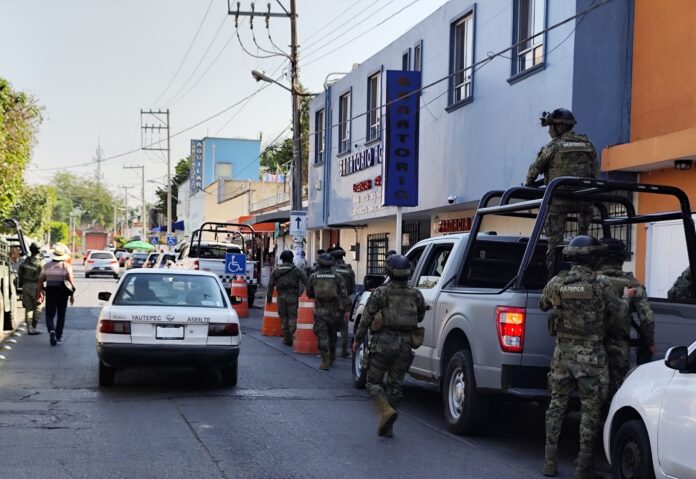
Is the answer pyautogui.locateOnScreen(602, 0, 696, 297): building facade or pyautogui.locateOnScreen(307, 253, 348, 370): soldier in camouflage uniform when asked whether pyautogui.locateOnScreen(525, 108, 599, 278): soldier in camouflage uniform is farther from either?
pyautogui.locateOnScreen(307, 253, 348, 370): soldier in camouflage uniform

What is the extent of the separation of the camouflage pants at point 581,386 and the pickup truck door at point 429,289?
2368 millimetres

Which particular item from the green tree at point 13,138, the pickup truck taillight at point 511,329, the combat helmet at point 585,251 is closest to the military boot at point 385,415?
the pickup truck taillight at point 511,329

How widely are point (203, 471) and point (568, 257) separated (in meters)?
3.32

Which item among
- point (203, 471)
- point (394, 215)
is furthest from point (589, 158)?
point (394, 215)

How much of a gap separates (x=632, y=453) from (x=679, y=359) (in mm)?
961

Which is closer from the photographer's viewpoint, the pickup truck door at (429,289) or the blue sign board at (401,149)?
the pickup truck door at (429,289)

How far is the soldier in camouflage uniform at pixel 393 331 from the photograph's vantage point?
8680mm

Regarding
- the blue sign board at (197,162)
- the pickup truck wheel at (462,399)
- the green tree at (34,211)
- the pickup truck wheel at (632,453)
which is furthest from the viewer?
the blue sign board at (197,162)

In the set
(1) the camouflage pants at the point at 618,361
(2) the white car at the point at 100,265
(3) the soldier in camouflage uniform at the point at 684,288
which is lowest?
(2) the white car at the point at 100,265

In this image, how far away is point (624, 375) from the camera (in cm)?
738

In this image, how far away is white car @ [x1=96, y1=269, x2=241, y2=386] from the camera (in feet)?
34.7

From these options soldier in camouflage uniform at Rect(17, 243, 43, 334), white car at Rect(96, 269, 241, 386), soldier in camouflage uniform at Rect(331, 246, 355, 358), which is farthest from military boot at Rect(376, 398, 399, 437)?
soldier in camouflage uniform at Rect(17, 243, 43, 334)

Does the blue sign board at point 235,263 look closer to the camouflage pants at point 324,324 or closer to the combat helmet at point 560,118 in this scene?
the camouflage pants at point 324,324

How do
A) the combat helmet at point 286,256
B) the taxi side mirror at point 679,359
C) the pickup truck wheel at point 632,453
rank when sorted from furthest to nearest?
the combat helmet at point 286,256 → the pickup truck wheel at point 632,453 → the taxi side mirror at point 679,359
